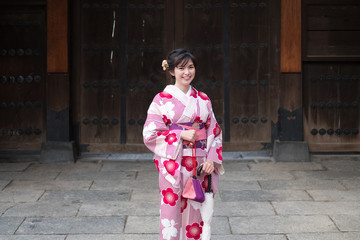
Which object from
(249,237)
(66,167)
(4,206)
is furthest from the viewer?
(66,167)

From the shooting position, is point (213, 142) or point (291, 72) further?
point (291, 72)

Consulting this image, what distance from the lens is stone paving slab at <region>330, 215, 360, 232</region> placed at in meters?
4.21

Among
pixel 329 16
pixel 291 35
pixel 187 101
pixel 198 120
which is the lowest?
pixel 198 120

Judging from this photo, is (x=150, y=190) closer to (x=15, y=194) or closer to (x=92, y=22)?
(x=15, y=194)

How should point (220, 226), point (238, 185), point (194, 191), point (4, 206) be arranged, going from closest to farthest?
point (194, 191), point (220, 226), point (4, 206), point (238, 185)

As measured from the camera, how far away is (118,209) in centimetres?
480

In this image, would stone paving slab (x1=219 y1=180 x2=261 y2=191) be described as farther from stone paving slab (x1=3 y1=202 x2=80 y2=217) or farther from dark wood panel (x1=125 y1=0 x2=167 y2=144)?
dark wood panel (x1=125 y1=0 x2=167 y2=144)

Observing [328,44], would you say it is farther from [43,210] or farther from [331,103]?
[43,210]

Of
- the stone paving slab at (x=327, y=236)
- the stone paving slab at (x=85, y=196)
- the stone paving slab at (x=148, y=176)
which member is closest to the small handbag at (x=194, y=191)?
the stone paving slab at (x=327, y=236)

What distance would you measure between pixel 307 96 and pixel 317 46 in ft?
2.34

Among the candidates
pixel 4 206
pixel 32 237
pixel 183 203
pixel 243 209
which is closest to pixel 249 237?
pixel 243 209

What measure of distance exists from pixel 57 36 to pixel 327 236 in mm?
4625

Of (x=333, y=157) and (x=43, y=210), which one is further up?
(x=333, y=157)

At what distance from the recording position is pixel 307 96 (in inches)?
289
